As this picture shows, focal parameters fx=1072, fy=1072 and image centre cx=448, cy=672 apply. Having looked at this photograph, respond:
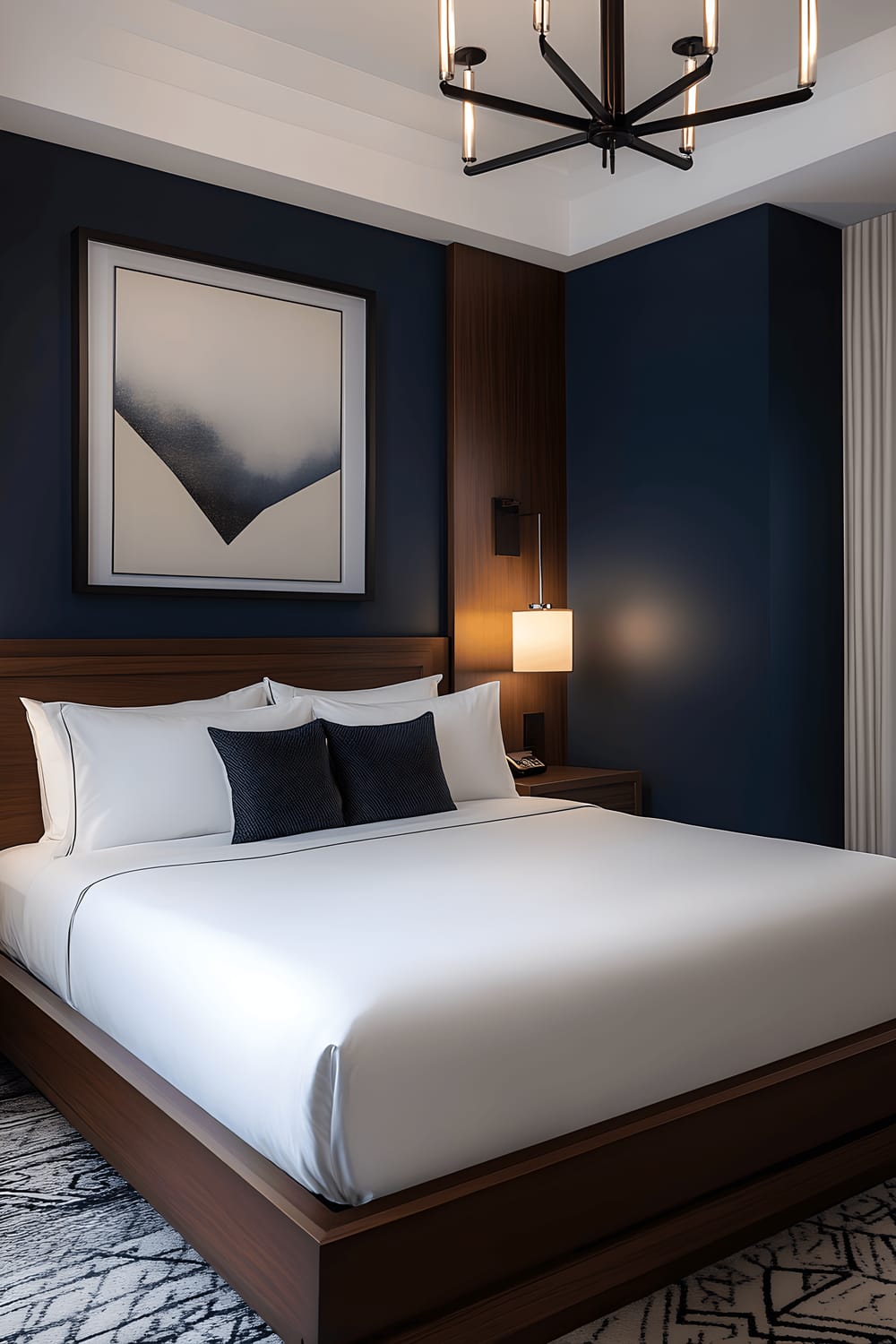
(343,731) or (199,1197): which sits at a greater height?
(343,731)

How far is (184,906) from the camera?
2.24 meters

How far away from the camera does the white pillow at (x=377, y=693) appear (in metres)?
3.59

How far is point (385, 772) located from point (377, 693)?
0.57 metres

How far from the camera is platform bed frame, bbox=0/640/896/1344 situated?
156cm

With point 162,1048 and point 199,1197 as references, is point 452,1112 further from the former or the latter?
point 162,1048

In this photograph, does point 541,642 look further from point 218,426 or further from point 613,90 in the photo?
point 613,90

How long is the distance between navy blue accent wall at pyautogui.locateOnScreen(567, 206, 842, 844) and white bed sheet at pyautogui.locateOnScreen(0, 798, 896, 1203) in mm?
1374

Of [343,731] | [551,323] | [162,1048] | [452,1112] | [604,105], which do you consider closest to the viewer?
[452,1112]

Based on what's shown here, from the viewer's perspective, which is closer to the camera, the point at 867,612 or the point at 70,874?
the point at 70,874

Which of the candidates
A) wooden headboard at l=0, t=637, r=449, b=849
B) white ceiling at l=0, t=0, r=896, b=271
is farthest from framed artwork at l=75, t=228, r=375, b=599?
white ceiling at l=0, t=0, r=896, b=271

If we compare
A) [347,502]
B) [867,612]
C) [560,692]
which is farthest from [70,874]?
[867,612]

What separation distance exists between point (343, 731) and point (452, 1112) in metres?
1.76

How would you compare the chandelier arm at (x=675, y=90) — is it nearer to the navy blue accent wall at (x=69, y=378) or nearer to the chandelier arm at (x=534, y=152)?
the chandelier arm at (x=534, y=152)

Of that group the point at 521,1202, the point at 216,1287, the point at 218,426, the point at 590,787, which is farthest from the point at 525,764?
the point at 521,1202
